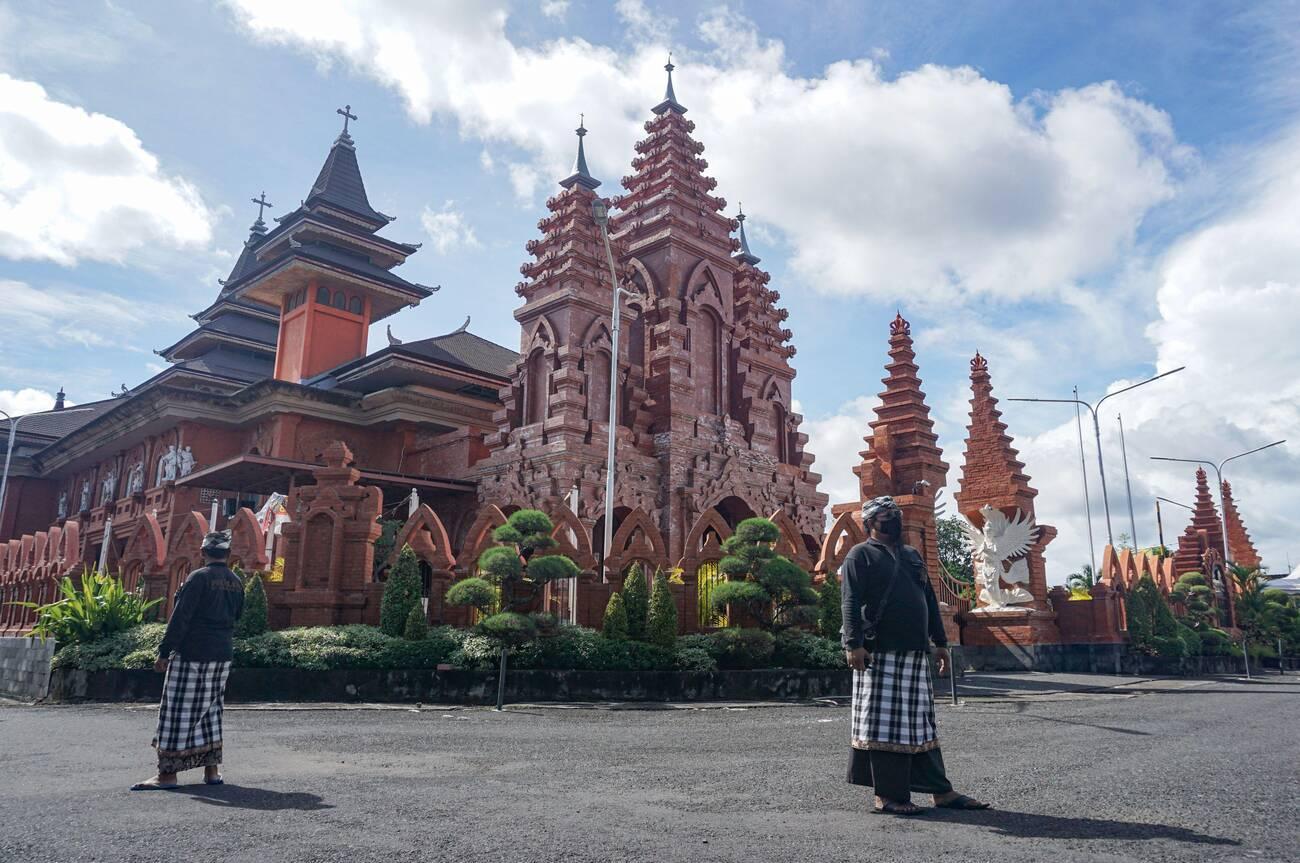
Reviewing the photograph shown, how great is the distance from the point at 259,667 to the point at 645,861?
11261mm

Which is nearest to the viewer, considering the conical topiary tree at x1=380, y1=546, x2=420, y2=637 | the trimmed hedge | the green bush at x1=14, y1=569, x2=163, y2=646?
the trimmed hedge

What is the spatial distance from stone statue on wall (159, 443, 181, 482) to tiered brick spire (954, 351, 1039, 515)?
23511mm

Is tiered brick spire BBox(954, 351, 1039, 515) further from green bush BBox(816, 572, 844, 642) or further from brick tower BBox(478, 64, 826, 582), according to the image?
green bush BBox(816, 572, 844, 642)

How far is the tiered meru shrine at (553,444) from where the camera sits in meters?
16.4

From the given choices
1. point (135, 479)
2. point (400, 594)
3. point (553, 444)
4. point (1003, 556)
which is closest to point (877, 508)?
point (400, 594)

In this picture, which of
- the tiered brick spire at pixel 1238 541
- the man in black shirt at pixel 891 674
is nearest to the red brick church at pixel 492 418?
the man in black shirt at pixel 891 674

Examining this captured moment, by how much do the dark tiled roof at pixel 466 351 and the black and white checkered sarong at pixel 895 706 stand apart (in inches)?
928

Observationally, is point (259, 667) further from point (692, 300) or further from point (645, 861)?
point (692, 300)

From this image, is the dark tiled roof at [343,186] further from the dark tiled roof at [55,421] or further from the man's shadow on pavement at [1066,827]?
the man's shadow on pavement at [1066,827]

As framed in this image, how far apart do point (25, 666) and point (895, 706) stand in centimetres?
1656

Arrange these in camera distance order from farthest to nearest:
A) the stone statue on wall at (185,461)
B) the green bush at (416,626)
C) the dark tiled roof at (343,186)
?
the dark tiled roof at (343,186), the stone statue on wall at (185,461), the green bush at (416,626)

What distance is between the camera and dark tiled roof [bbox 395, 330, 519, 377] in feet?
97.1

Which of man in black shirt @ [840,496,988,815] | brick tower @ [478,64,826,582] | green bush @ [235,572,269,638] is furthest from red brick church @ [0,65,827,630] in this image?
man in black shirt @ [840,496,988,815]

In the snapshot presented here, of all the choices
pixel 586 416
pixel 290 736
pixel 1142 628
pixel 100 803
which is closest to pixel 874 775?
pixel 100 803
